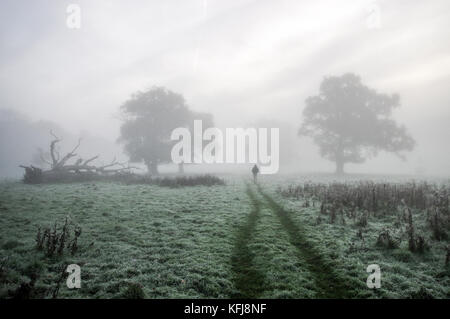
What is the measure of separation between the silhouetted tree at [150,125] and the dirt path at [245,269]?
127 ft

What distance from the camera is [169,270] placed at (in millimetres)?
8477

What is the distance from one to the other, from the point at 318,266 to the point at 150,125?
45142 millimetres

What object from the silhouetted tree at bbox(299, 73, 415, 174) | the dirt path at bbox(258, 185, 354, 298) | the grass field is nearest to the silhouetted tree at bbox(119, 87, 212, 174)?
the silhouetted tree at bbox(299, 73, 415, 174)

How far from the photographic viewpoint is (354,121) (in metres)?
48.1

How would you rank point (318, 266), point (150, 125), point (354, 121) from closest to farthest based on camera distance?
point (318, 266)
point (354, 121)
point (150, 125)

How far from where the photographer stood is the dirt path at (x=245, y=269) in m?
7.50

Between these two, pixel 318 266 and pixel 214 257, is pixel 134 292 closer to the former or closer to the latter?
pixel 214 257

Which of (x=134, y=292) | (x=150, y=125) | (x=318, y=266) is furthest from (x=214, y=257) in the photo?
(x=150, y=125)

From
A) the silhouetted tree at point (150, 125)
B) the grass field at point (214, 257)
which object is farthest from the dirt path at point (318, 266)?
the silhouetted tree at point (150, 125)

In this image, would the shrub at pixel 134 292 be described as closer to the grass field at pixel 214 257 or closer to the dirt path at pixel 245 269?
the grass field at pixel 214 257

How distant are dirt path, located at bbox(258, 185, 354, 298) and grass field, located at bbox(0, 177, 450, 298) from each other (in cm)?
3

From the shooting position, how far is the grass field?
7.42m
